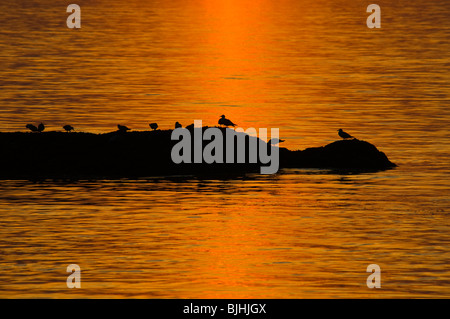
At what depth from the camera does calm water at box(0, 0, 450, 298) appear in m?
27.2

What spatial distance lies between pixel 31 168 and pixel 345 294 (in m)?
17.4

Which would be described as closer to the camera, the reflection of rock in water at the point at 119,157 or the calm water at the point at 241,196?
the calm water at the point at 241,196

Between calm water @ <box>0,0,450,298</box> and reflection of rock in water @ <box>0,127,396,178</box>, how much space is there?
1043 mm

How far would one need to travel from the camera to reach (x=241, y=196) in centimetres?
3678

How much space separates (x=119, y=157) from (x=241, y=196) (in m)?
5.93

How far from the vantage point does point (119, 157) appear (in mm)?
41000

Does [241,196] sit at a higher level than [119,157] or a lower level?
lower

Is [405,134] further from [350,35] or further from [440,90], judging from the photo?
[350,35]

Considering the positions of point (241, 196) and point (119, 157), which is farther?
point (119, 157)

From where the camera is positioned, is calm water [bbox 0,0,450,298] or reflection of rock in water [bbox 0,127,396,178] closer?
calm water [bbox 0,0,450,298]

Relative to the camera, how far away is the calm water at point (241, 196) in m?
27.2

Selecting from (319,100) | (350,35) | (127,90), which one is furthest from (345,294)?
(350,35)

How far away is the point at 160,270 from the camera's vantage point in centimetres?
2775

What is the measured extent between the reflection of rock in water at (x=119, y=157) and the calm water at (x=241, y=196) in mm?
1043
